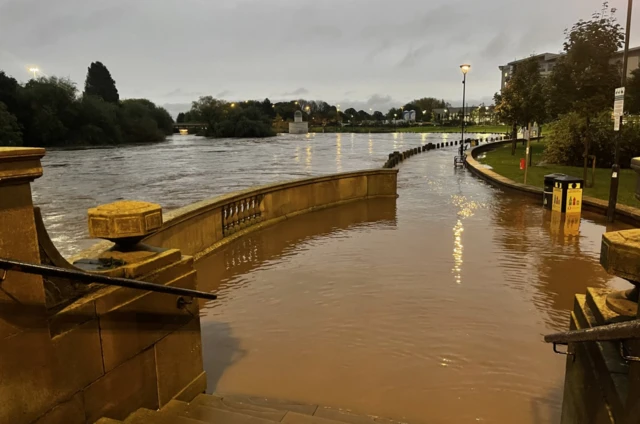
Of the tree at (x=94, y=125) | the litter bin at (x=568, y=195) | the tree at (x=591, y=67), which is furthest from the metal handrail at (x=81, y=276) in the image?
the tree at (x=94, y=125)

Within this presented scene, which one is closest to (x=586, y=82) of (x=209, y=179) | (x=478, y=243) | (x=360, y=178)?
(x=360, y=178)

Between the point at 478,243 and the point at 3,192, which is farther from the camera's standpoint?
the point at 478,243

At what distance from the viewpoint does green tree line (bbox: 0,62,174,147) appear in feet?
245

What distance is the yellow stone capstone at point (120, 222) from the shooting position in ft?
11.6

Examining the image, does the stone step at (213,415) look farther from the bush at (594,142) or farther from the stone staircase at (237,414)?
the bush at (594,142)

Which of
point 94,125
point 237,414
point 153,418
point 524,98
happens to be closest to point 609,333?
point 237,414

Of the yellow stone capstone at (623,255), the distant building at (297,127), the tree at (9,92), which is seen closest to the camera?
the yellow stone capstone at (623,255)

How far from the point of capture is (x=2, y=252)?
2508 mm

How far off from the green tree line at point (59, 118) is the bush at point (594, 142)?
64.3m

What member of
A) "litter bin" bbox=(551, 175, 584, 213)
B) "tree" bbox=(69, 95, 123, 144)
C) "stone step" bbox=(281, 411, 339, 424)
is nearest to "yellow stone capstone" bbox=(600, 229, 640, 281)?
"stone step" bbox=(281, 411, 339, 424)

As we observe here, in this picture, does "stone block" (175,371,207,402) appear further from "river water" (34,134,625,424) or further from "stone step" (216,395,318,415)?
"river water" (34,134,625,424)

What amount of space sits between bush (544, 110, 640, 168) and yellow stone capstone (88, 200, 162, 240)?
80.8 feet

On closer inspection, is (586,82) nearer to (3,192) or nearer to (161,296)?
(161,296)

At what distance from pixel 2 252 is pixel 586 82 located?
17.3 meters
